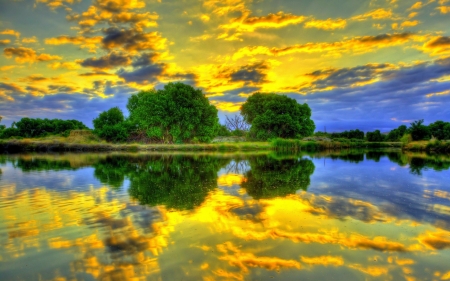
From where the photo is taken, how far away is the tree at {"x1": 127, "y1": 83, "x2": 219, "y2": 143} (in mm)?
56406

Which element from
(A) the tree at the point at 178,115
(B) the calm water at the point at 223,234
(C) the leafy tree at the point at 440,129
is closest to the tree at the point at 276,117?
(A) the tree at the point at 178,115

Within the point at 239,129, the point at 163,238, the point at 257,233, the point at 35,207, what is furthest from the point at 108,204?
the point at 239,129

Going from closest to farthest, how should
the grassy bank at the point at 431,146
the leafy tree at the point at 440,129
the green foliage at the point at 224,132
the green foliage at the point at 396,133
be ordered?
the grassy bank at the point at 431,146
the leafy tree at the point at 440,129
the green foliage at the point at 224,132
the green foliage at the point at 396,133

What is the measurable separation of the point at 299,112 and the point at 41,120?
308 ft

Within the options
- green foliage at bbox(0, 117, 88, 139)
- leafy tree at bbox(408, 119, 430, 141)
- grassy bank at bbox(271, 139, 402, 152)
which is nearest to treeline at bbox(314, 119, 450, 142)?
leafy tree at bbox(408, 119, 430, 141)

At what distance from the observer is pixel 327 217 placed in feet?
29.1

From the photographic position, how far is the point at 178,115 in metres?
56.0

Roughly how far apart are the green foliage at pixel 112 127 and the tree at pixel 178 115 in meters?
7.63

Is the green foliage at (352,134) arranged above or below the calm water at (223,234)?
above

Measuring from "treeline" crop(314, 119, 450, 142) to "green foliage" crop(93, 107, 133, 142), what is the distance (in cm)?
6546

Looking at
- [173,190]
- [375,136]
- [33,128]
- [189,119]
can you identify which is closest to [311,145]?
[189,119]

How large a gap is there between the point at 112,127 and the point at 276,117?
134ft

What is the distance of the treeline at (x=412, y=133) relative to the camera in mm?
60875

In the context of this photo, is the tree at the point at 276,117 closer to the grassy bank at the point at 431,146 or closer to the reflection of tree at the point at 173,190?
the grassy bank at the point at 431,146
